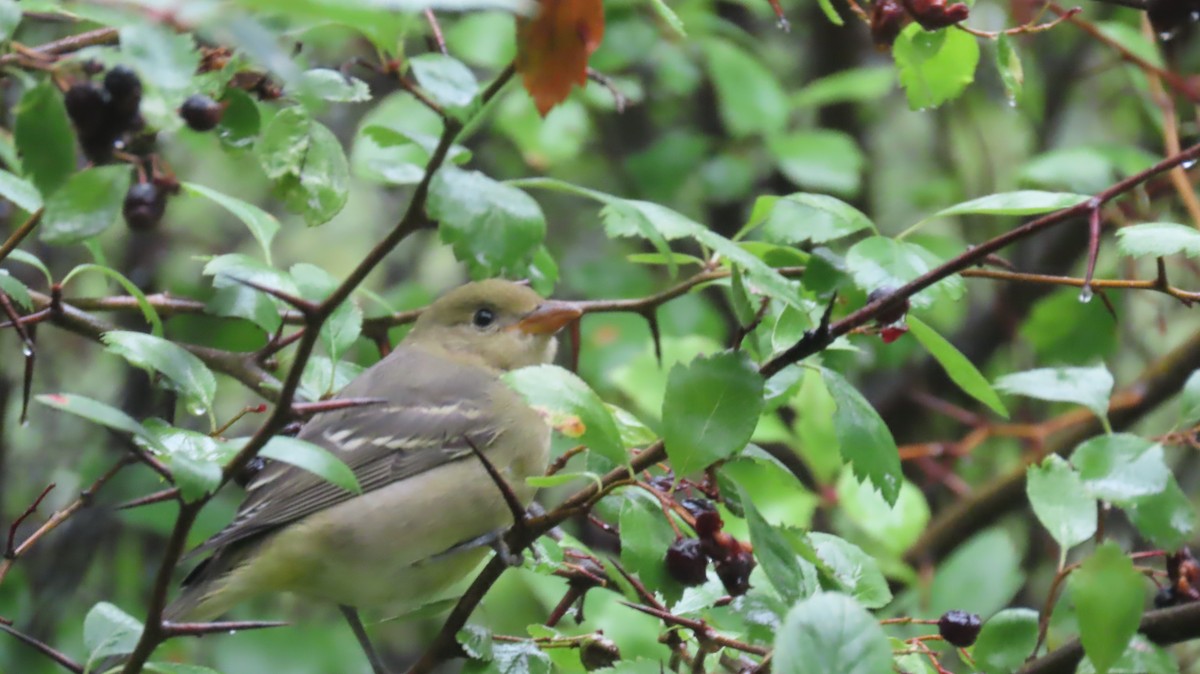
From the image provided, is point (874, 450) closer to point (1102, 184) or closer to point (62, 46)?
point (62, 46)

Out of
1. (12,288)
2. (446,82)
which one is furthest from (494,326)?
(446,82)

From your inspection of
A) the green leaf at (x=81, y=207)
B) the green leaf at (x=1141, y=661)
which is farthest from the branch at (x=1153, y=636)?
the green leaf at (x=81, y=207)

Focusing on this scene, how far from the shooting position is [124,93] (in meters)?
1.47

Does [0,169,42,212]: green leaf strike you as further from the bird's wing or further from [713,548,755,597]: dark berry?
[713,548,755,597]: dark berry

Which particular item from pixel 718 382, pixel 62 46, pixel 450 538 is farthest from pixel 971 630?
pixel 62 46

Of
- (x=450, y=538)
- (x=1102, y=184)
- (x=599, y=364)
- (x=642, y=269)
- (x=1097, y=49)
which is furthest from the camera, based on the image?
(x=1097, y=49)

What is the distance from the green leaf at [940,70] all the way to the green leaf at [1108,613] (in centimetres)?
82

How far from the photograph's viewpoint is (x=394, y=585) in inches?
107

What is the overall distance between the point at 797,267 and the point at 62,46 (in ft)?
3.69

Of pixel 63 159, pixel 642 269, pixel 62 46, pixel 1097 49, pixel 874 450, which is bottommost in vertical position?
pixel 642 269

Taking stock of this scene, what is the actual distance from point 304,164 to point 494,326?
5.03ft

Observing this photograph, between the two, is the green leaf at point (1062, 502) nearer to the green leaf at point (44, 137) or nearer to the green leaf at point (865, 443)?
the green leaf at point (865, 443)

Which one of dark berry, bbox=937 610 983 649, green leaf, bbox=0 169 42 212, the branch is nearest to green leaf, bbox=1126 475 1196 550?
the branch

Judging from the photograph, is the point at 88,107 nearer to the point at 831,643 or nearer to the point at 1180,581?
the point at 831,643
